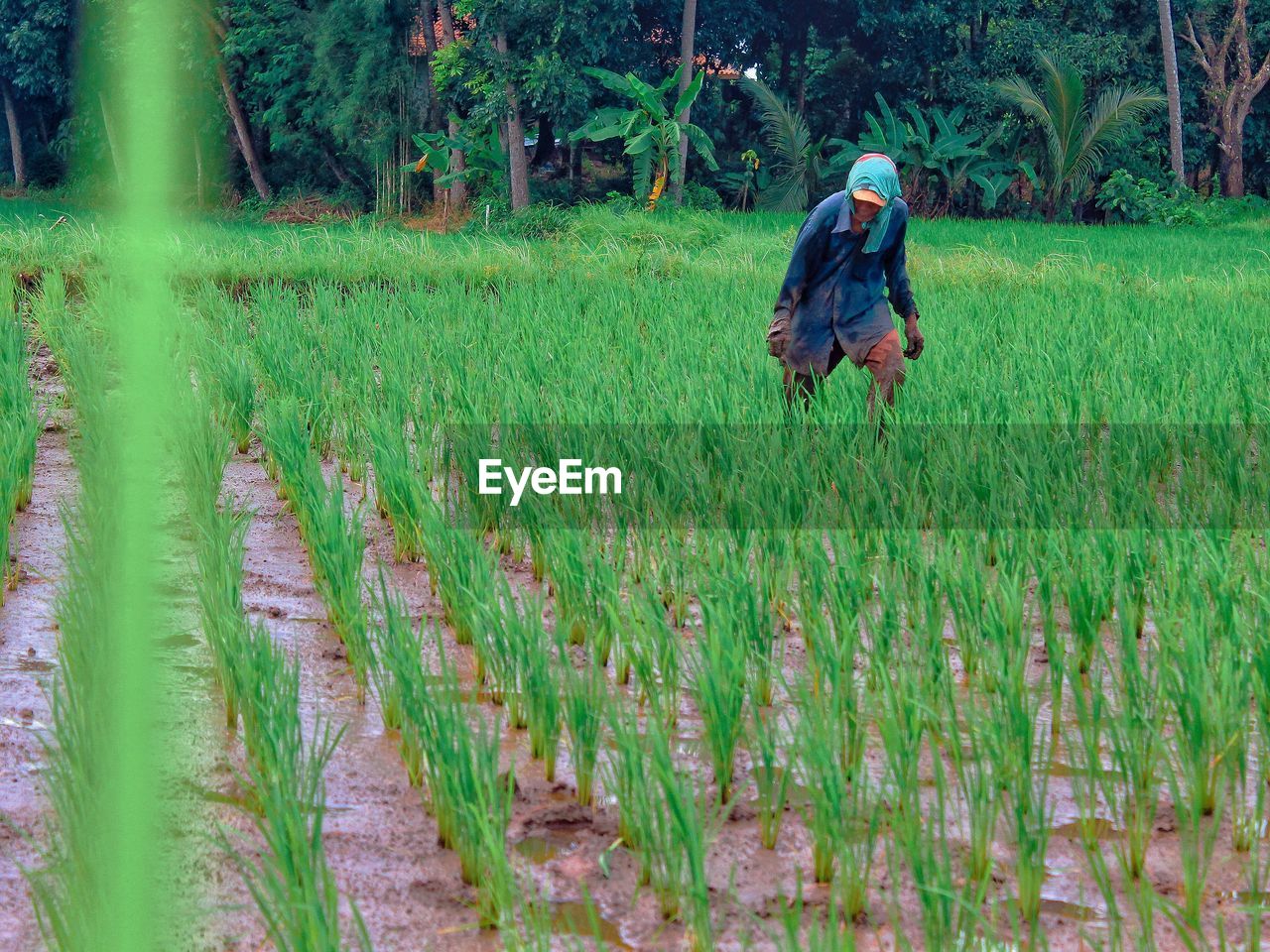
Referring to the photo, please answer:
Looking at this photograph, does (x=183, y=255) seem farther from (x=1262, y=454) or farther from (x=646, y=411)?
(x=1262, y=454)

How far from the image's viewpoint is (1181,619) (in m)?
2.43

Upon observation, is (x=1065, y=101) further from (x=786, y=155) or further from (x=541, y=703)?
(x=541, y=703)

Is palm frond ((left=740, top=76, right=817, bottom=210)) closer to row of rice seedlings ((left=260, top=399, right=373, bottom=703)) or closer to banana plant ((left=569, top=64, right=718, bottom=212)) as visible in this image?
banana plant ((left=569, top=64, right=718, bottom=212))

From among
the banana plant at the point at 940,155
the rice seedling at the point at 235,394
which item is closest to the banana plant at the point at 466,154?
the banana plant at the point at 940,155

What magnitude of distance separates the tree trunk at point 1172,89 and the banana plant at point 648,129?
6.30 m

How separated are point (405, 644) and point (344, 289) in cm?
682

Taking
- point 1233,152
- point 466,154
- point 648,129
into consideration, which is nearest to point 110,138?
point 466,154

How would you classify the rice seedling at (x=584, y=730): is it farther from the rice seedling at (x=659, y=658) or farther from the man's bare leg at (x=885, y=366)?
the man's bare leg at (x=885, y=366)

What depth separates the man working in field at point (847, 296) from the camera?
4.32 metres

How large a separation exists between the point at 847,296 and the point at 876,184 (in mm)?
437

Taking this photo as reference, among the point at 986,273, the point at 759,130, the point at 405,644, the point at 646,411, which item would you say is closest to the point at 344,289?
the point at 986,273

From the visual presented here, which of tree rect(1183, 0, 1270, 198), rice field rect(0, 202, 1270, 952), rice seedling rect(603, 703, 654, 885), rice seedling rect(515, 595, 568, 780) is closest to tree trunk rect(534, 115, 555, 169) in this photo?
tree rect(1183, 0, 1270, 198)

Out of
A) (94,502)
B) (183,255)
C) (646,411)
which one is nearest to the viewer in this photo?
(94,502)

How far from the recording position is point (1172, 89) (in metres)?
17.4
